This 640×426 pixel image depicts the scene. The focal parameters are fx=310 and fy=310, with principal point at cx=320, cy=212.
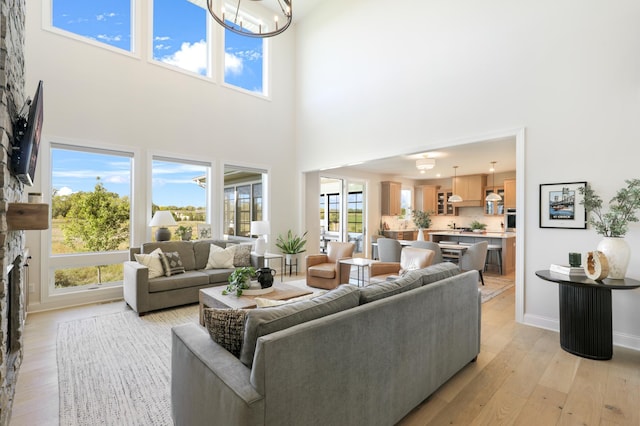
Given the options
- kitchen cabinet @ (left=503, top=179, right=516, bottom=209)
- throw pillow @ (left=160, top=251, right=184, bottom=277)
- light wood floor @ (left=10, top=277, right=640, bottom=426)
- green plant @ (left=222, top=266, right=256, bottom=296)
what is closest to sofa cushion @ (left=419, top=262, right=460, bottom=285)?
light wood floor @ (left=10, top=277, right=640, bottom=426)

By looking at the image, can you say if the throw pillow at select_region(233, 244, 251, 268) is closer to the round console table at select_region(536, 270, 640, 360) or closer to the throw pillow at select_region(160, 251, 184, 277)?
the throw pillow at select_region(160, 251, 184, 277)

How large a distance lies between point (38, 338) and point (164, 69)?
4.47 metres

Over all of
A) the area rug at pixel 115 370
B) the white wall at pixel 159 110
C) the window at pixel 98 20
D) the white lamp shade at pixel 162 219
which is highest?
the window at pixel 98 20

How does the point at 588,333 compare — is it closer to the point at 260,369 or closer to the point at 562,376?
the point at 562,376

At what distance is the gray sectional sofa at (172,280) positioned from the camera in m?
4.03

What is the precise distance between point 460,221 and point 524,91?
6.89 meters

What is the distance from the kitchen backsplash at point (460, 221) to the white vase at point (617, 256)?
22.3 feet

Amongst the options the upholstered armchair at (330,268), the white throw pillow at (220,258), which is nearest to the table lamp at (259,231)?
the white throw pillow at (220,258)

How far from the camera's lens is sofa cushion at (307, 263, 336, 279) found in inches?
206

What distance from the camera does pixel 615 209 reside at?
296 cm

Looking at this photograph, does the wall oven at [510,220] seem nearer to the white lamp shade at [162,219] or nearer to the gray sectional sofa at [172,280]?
the gray sectional sofa at [172,280]

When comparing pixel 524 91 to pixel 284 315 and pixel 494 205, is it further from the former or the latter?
pixel 494 205

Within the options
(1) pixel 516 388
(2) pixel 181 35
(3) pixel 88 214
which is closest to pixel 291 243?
(3) pixel 88 214

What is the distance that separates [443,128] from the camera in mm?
4703
